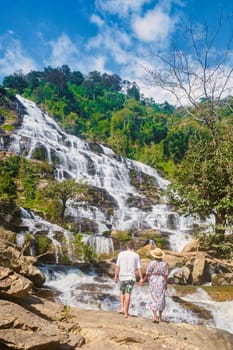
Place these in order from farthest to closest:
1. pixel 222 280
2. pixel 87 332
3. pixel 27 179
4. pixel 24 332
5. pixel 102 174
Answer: pixel 102 174 → pixel 27 179 → pixel 222 280 → pixel 87 332 → pixel 24 332

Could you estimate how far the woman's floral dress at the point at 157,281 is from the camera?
305 inches

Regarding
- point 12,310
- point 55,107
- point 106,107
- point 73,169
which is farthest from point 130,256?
point 106,107

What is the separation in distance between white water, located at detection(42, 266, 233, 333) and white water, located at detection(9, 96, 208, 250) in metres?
8.63

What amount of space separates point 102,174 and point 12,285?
102 feet

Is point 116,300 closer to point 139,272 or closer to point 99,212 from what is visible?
point 139,272

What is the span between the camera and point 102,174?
125 feet

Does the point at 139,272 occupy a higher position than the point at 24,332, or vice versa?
the point at 139,272

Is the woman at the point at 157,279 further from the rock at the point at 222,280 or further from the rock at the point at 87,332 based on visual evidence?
the rock at the point at 222,280

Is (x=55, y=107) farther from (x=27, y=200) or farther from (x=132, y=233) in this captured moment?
(x=132, y=233)

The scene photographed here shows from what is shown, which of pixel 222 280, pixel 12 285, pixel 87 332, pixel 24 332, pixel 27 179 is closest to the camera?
pixel 24 332

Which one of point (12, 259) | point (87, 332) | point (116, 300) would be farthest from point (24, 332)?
point (116, 300)

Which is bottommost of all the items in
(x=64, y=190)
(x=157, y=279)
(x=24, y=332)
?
(x=24, y=332)

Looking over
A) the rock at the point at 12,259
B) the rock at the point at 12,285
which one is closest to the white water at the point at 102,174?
the rock at the point at 12,259

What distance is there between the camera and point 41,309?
25.8 feet
